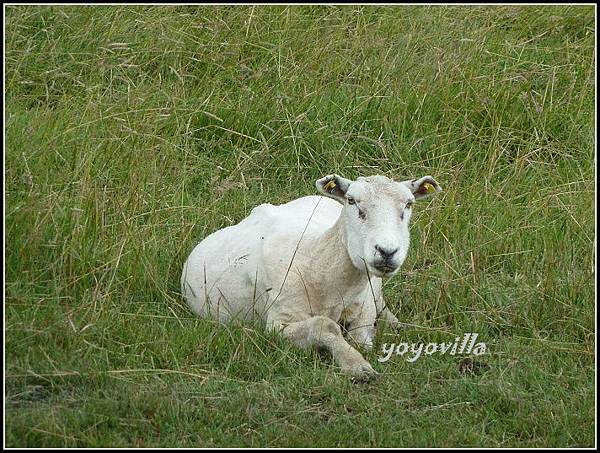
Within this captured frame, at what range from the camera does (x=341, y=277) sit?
7.29 meters

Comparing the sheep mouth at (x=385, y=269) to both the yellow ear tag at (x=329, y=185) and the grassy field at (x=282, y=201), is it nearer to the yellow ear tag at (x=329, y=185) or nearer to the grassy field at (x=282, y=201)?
the grassy field at (x=282, y=201)

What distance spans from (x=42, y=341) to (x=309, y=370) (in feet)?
4.79

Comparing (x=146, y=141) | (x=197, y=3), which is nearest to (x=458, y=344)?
(x=146, y=141)

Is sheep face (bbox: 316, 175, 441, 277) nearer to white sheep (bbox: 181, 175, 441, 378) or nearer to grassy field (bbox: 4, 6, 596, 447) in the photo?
white sheep (bbox: 181, 175, 441, 378)

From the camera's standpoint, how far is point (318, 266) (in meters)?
7.33

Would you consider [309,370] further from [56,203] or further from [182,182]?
[182,182]

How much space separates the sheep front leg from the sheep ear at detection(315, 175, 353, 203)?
30.6 inches

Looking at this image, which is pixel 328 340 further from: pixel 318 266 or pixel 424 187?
pixel 424 187

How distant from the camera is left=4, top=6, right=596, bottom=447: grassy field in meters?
6.17

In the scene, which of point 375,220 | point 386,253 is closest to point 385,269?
point 386,253

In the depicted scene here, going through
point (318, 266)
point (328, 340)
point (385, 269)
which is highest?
point (385, 269)

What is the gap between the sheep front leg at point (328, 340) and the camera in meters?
6.68

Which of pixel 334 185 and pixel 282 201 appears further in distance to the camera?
pixel 282 201

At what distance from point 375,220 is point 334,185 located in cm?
54
